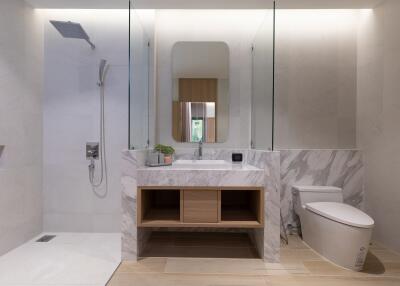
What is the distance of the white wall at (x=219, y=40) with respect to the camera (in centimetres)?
254

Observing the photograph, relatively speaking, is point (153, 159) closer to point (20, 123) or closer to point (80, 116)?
point (80, 116)

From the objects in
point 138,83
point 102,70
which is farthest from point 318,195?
point 102,70

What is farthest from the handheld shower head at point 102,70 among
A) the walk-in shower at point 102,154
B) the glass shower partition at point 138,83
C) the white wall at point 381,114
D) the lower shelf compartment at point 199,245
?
the white wall at point 381,114

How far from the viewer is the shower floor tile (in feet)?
5.53

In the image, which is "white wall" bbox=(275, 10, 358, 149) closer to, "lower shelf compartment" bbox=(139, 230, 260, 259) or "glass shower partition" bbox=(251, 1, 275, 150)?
"glass shower partition" bbox=(251, 1, 275, 150)

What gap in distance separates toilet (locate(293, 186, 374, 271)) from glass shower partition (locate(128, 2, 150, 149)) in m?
1.59

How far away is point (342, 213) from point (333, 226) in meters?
0.13

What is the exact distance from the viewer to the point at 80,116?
2.54 metres

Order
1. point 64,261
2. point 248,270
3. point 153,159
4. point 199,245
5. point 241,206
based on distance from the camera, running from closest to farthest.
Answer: point 248,270, point 64,261, point 153,159, point 199,245, point 241,206

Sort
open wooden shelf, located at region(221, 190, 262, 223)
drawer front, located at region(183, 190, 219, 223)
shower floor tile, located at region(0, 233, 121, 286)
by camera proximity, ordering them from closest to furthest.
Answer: shower floor tile, located at region(0, 233, 121, 286), drawer front, located at region(183, 190, 219, 223), open wooden shelf, located at region(221, 190, 262, 223)

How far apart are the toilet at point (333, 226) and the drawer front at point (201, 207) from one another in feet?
2.88

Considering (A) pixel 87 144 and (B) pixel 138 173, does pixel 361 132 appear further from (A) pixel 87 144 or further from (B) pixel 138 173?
(A) pixel 87 144

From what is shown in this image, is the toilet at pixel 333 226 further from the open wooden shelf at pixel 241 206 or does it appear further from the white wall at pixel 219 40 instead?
the white wall at pixel 219 40

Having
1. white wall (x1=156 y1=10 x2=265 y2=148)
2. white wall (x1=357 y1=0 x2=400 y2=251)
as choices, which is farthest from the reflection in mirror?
white wall (x1=357 y1=0 x2=400 y2=251)
